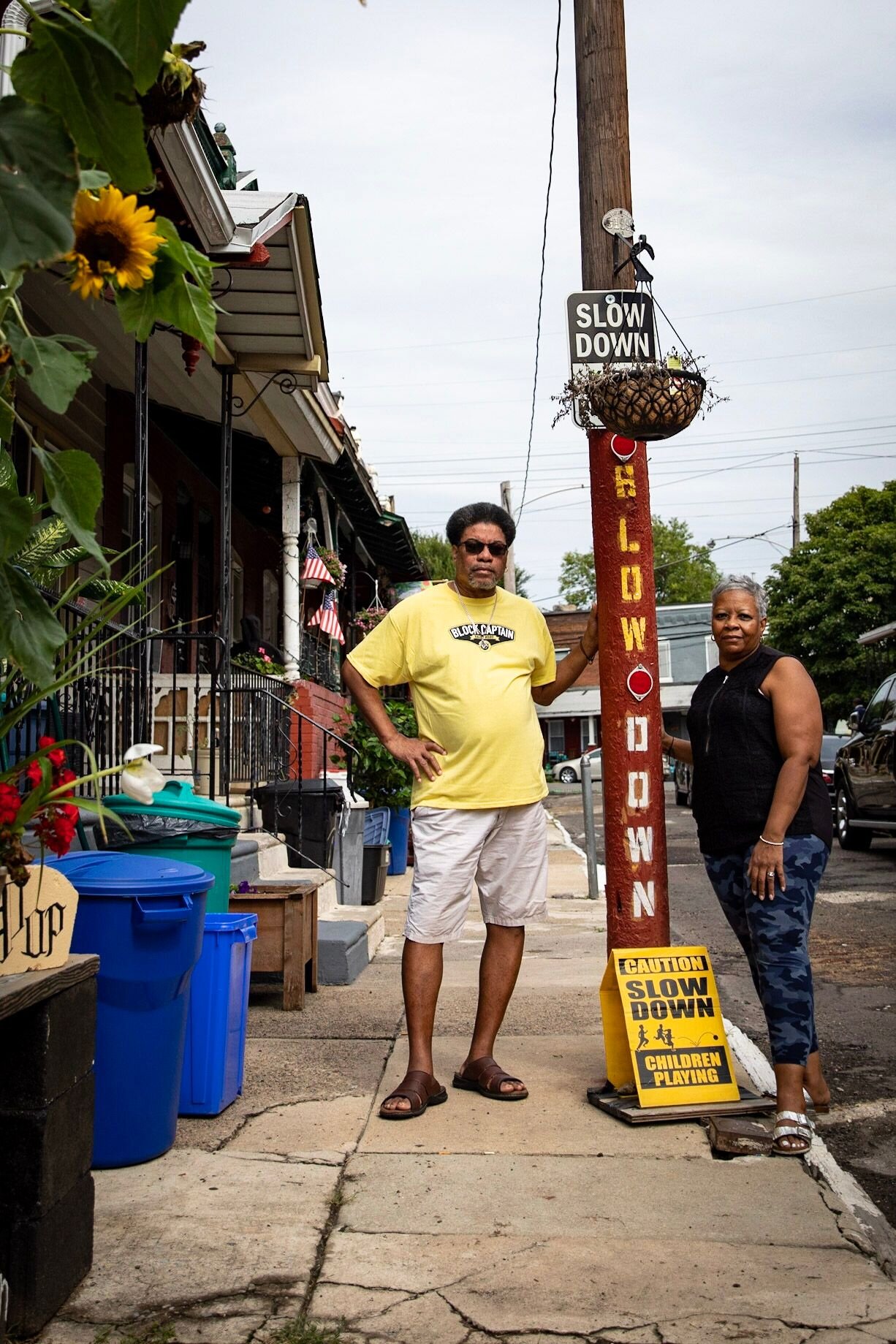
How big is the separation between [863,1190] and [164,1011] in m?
2.07

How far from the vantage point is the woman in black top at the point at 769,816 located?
3.85m

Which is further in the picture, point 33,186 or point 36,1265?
point 36,1265

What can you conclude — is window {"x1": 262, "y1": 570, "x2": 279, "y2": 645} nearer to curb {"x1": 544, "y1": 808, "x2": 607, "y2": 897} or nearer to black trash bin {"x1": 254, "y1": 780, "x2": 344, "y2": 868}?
curb {"x1": 544, "y1": 808, "x2": 607, "y2": 897}

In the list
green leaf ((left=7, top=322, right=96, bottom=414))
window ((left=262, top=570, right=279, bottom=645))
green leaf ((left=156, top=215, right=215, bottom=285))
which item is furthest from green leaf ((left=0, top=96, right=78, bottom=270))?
window ((left=262, top=570, right=279, bottom=645))

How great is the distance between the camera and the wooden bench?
5.45 m

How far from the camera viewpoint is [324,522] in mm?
14430

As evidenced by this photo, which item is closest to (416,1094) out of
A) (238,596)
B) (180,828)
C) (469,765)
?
(469,765)

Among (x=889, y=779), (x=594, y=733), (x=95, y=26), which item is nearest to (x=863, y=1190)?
(x=95, y=26)

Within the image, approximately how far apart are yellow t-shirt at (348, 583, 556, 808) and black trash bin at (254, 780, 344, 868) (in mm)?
4676

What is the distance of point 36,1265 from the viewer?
2447 millimetres

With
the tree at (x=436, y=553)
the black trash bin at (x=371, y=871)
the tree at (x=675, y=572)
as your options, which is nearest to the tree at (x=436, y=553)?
the tree at (x=436, y=553)

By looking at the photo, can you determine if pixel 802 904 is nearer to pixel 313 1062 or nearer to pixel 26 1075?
pixel 313 1062

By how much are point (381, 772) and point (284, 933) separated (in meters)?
5.94

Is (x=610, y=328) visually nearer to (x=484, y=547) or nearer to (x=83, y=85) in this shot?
(x=484, y=547)
